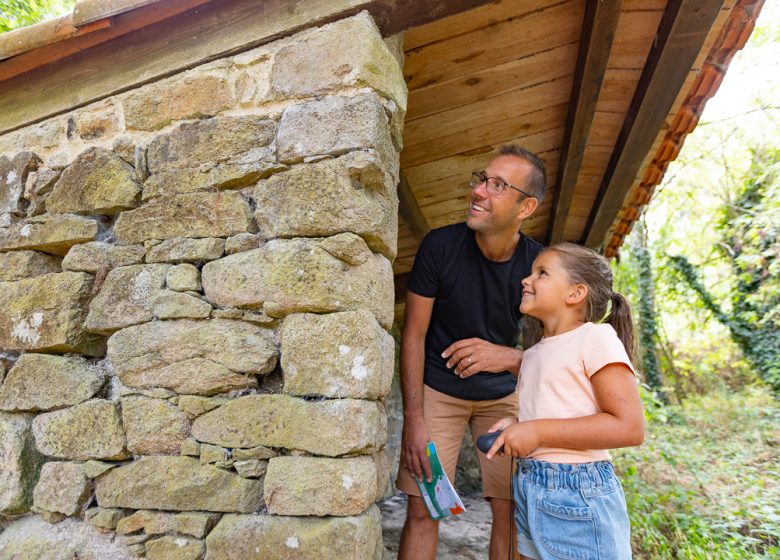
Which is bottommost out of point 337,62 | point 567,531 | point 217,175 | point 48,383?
point 567,531

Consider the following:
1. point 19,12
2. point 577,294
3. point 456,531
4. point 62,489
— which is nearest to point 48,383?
point 62,489

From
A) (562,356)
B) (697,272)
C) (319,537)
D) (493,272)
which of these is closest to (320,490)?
(319,537)

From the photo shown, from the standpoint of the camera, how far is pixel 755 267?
347 inches

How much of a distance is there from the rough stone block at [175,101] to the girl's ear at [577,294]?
131 centimetres

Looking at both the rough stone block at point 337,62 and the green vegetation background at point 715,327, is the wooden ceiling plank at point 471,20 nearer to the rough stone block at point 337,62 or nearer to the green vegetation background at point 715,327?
the rough stone block at point 337,62

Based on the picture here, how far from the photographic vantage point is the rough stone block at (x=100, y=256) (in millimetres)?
1643

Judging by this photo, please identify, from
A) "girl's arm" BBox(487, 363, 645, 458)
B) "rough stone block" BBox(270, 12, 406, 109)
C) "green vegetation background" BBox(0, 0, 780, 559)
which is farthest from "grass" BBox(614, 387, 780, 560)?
"rough stone block" BBox(270, 12, 406, 109)

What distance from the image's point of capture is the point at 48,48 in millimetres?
1871

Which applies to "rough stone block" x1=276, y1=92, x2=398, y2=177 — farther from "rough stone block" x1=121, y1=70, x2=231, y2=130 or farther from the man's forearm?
the man's forearm

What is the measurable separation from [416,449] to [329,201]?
1.03m

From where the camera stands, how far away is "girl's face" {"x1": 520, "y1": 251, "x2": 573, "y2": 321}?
5.36ft

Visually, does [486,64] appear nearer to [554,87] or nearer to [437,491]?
[554,87]

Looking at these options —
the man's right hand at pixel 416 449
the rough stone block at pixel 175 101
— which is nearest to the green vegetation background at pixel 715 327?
the man's right hand at pixel 416 449

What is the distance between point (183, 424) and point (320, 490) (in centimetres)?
47
